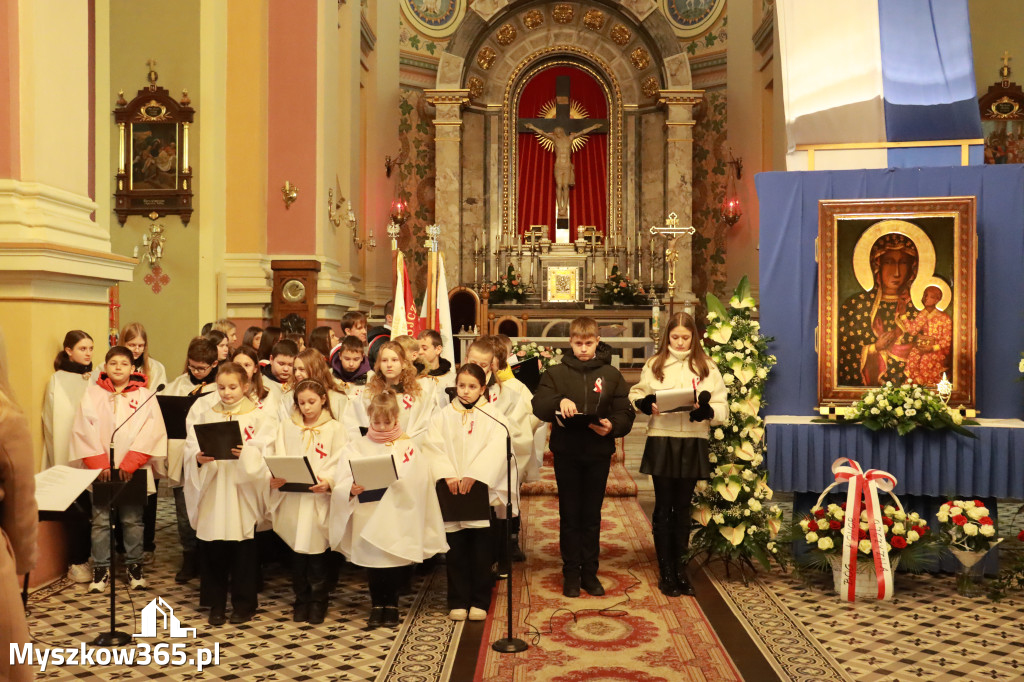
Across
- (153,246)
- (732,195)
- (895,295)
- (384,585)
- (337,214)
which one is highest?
(732,195)

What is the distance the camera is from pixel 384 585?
211 inches

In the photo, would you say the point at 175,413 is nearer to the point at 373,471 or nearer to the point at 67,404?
the point at 67,404

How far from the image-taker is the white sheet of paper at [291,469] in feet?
16.6

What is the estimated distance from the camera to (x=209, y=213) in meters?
11.0

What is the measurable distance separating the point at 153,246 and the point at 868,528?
8.37m

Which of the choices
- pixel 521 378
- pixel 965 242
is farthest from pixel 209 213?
pixel 965 242

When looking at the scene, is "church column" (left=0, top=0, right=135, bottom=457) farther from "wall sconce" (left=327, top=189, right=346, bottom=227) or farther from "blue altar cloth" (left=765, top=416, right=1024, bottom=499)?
"wall sconce" (left=327, top=189, right=346, bottom=227)

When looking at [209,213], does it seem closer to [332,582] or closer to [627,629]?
[332,582]

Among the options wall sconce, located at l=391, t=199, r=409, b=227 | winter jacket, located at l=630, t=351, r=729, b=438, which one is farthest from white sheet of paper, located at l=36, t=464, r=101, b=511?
wall sconce, located at l=391, t=199, r=409, b=227

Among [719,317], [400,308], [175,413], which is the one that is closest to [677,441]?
[719,317]

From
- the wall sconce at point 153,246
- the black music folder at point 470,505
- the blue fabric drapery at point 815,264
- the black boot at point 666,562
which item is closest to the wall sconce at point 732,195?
the wall sconce at point 153,246

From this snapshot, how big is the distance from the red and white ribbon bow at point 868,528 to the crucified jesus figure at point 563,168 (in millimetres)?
14189

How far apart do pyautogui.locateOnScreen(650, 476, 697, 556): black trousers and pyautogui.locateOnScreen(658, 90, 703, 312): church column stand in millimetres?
12846

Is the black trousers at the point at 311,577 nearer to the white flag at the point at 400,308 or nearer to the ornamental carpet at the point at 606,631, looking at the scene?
the ornamental carpet at the point at 606,631
